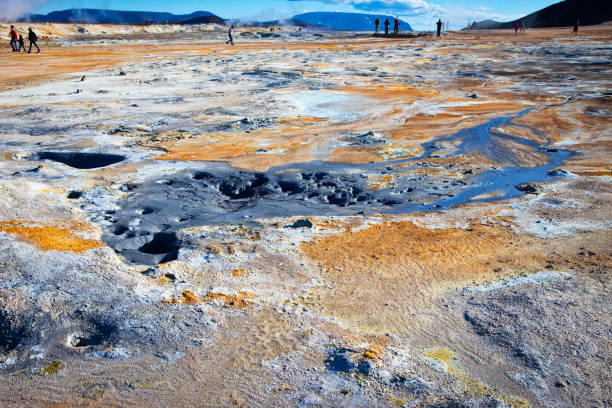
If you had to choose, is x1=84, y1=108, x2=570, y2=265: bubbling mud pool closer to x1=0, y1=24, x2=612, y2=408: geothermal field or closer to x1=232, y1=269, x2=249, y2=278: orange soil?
x1=0, y1=24, x2=612, y2=408: geothermal field

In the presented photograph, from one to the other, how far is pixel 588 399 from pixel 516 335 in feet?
1.47

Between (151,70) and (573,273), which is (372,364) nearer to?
(573,273)

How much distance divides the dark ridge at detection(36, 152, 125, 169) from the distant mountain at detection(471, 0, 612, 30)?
53.0 m

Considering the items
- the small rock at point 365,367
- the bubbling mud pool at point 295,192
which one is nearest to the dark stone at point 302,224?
the bubbling mud pool at point 295,192

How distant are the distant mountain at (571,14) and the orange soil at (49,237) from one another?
54515 mm

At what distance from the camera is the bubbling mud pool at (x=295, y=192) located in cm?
361

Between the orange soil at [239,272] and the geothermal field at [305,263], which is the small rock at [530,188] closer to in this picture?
the geothermal field at [305,263]

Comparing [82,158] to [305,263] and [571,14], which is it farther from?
[571,14]

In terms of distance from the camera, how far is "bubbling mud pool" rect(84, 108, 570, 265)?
3.61 m

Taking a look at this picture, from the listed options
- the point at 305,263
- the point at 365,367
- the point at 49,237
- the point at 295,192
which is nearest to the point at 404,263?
the point at 305,263

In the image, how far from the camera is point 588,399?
1960 millimetres

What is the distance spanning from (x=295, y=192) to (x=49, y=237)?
221 centimetres

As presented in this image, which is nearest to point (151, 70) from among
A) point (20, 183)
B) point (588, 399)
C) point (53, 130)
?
point (53, 130)

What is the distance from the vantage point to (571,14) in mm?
52281
